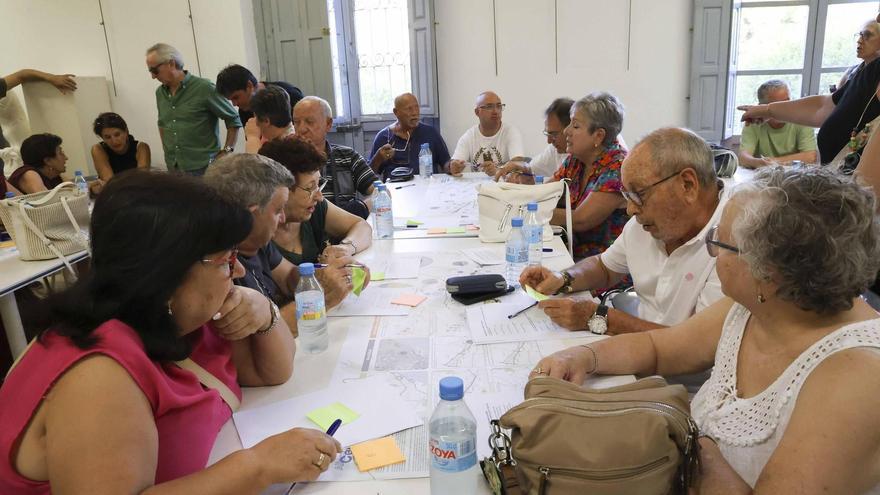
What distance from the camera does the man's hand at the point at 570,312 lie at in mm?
1649

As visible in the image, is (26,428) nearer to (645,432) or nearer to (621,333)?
(645,432)

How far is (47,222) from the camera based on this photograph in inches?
116

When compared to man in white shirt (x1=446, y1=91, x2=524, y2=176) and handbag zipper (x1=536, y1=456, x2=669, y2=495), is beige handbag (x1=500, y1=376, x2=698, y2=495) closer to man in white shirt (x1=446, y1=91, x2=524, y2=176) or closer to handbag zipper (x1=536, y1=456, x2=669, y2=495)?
handbag zipper (x1=536, y1=456, x2=669, y2=495)

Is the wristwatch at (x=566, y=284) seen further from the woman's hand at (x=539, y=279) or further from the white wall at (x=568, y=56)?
the white wall at (x=568, y=56)

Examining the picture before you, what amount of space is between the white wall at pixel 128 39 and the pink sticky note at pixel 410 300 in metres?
→ 5.16

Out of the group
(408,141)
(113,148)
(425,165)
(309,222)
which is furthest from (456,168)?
(113,148)

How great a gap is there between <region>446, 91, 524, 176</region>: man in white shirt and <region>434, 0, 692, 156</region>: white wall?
1.36 metres

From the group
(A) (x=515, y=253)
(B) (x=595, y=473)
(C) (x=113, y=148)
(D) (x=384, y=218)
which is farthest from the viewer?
(C) (x=113, y=148)

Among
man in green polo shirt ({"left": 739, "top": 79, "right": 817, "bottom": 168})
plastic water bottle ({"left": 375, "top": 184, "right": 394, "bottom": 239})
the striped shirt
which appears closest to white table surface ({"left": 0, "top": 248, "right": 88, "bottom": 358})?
the striped shirt

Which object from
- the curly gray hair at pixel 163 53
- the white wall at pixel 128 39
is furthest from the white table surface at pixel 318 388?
the white wall at pixel 128 39

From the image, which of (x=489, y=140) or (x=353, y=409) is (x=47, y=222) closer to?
(x=353, y=409)

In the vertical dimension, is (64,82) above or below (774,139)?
above

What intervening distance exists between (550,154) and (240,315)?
343 cm

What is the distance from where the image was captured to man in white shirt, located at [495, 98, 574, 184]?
3.93m
